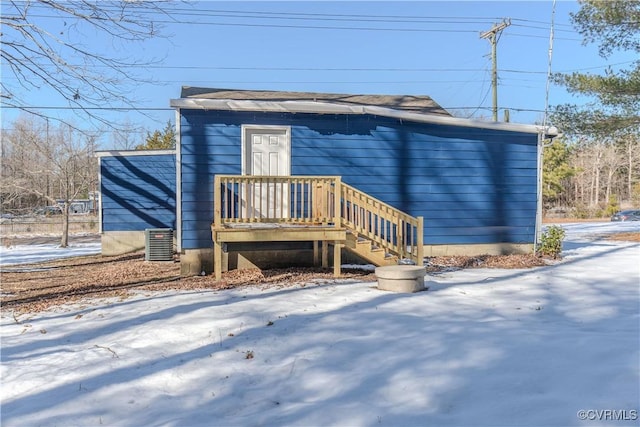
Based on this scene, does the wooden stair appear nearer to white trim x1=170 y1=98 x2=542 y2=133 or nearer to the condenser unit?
white trim x1=170 y1=98 x2=542 y2=133

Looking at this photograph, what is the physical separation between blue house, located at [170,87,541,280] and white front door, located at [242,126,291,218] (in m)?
0.02

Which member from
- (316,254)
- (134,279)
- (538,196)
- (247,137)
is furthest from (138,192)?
(538,196)

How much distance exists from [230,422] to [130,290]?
15.9ft

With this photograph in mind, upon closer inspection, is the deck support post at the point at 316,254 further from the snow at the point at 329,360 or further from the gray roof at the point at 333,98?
the gray roof at the point at 333,98

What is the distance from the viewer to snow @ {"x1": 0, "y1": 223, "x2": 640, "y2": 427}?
2967 millimetres

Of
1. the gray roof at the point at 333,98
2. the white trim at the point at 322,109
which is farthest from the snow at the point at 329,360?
the gray roof at the point at 333,98

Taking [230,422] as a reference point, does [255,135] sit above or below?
above

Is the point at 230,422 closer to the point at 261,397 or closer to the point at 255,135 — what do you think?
the point at 261,397

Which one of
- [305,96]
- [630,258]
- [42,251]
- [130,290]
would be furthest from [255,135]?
[42,251]

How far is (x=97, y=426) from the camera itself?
291 cm

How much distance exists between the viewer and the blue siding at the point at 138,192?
13.2 metres

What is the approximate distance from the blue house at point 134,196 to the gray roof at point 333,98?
367 centimetres

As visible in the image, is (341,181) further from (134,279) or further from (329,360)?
(329,360)

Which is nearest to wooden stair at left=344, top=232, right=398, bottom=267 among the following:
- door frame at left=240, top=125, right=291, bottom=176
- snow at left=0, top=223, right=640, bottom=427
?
snow at left=0, top=223, right=640, bottom=427
